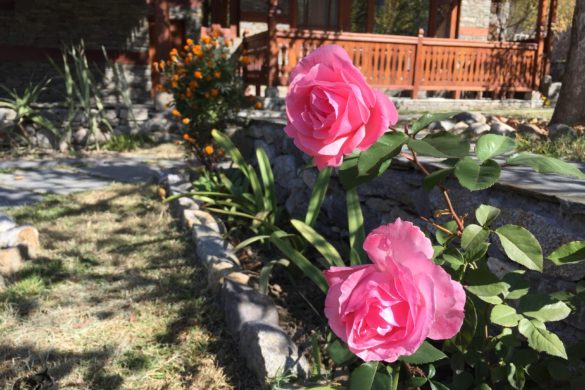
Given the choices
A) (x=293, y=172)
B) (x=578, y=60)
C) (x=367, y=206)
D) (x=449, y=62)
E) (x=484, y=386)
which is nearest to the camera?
(x=484, y=386)

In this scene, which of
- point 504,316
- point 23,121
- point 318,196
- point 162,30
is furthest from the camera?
point 162,30

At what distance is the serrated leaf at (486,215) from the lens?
3.81 ft

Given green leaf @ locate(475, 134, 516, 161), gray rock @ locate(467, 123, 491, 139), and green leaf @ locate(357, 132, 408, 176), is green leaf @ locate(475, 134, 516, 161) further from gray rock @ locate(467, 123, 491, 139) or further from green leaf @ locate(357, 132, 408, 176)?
gray rock @ locate(467, 123, 491, 139)

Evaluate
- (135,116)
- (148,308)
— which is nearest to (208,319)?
(148,308)

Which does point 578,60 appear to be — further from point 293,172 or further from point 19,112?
point 19,112

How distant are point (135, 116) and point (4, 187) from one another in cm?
405

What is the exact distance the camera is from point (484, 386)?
55.7 inches

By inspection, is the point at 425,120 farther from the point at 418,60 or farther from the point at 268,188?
the point at 418,60

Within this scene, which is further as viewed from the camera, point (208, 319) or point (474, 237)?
point (208, 319)

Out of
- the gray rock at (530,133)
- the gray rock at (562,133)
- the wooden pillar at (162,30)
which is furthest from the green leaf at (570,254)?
the wooden pillar at (162,30)

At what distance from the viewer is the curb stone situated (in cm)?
218

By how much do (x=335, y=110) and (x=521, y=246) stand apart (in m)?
0.52

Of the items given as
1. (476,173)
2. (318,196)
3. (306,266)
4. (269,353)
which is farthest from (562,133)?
(476,173)

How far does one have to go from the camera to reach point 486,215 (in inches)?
46.2
